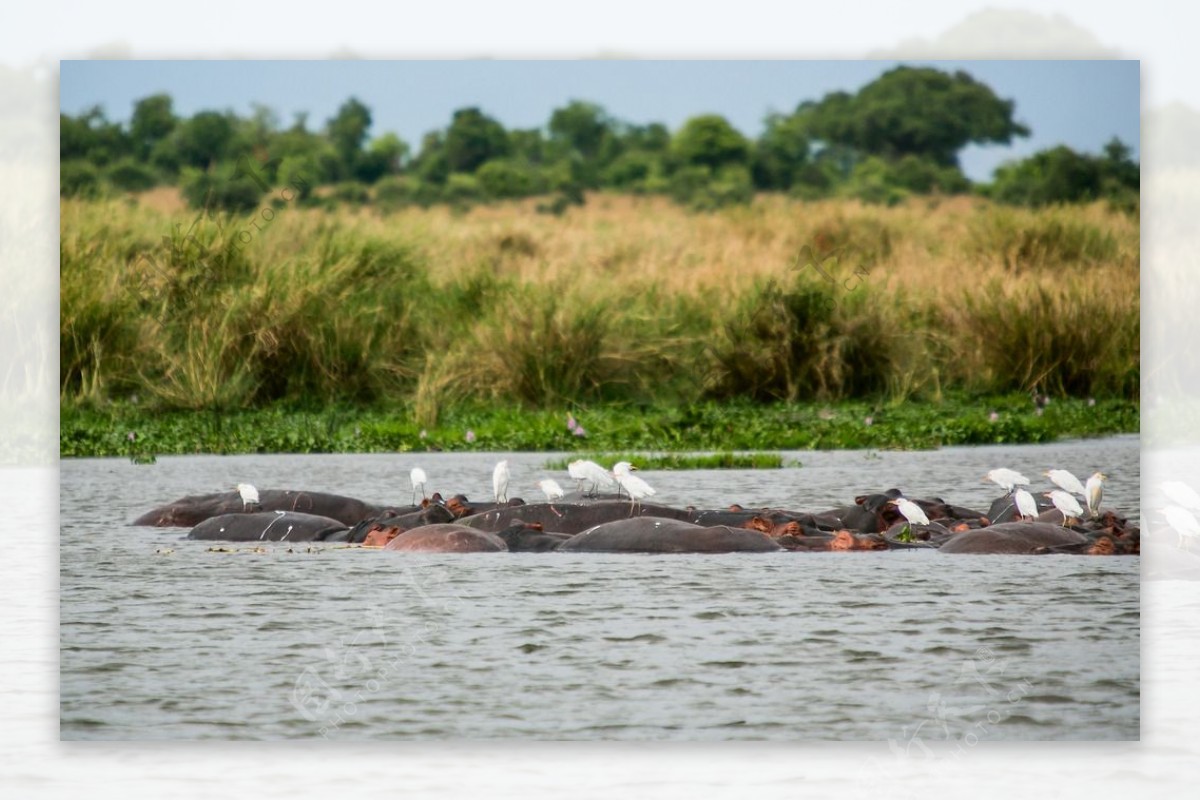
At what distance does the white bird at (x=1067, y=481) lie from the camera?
8.67m

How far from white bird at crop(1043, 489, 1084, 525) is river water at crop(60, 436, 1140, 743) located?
0.19 m

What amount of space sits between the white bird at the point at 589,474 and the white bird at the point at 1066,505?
2095 mm

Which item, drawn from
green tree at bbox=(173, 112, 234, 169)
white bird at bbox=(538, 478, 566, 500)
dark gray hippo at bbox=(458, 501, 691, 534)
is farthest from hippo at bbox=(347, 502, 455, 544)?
green tree at bbox=(173, 112, 234, 169)

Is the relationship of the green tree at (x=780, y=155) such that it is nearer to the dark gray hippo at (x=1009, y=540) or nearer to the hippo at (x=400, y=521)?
the dark gray hippo at (x=1009, y=540)

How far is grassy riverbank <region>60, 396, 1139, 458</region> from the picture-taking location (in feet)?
30.7

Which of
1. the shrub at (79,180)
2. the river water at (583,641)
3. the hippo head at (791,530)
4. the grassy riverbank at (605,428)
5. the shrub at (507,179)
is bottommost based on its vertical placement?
the river water at (583,641)

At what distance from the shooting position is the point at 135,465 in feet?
29.3

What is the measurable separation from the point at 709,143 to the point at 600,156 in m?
0.56

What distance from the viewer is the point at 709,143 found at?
9445 mm

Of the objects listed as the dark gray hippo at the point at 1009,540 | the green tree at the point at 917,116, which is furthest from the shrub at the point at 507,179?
the dark gray hippo at the point at 1009,540

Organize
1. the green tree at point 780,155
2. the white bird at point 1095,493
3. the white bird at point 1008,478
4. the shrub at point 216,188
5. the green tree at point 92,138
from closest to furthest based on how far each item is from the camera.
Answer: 1. the green tree at point 92,138
2. the white bird at point 1095,493
3. the white bird at point 1008,478
4. the green tree at point 780,155
5. the shrub at point 216,188

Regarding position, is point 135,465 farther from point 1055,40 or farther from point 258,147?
point 1055,40

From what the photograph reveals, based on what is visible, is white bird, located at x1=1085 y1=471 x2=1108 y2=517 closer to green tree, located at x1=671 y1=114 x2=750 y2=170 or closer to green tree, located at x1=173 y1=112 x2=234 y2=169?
green tree, located at x1=671 y1=114 x2=750 y2=170

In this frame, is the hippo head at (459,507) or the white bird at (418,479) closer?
the hippo head at (459,507)
